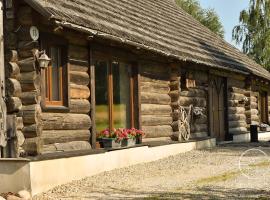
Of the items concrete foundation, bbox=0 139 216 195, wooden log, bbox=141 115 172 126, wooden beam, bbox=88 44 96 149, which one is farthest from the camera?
wooden log, bbox=141 115 172 126

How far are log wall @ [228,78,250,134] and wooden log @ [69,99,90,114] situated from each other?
9987 millimetres

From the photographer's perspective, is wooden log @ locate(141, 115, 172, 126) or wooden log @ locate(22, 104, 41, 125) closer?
wooden log @ locate(22, 104, 41, 125)

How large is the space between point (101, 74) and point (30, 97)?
2755 mm

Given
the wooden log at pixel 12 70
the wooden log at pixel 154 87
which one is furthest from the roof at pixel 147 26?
the wooden log at pixel 12 70

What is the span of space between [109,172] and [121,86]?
2632 mm

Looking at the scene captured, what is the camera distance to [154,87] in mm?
13273

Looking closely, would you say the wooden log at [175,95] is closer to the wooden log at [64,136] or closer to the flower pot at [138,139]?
the flower pot at [138,139]

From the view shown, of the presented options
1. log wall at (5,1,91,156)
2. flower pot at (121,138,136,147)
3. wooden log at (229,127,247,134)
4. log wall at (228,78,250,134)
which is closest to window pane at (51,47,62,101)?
log wall at (5,1,91,156)

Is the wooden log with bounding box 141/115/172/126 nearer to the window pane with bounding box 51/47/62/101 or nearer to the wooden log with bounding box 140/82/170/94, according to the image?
the wooden log with bounding box 140/82/170/94

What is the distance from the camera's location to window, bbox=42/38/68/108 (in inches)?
367

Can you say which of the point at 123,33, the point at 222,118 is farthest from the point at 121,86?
the point at 222,118

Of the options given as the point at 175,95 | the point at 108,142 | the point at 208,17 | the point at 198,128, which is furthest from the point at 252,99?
the point at 208,17

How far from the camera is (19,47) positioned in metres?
8.70

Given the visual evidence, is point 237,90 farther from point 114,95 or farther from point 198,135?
point 114,95
